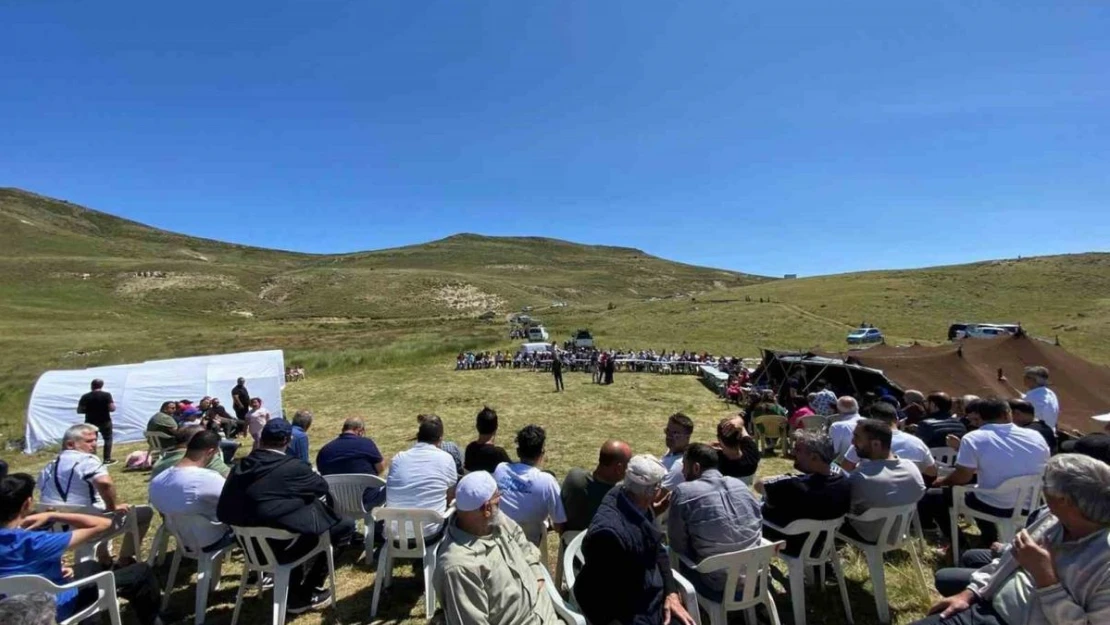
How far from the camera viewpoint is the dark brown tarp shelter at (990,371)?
10.5 m

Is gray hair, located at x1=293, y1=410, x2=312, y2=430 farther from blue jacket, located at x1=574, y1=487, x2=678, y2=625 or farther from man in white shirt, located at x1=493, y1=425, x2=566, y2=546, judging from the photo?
blue jacket, located at x1=574, y1=487, x2=678, y2=625

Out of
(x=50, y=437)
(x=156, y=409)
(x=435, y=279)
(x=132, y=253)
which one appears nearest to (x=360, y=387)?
(x=156, y=409)

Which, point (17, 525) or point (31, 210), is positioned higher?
point (31, 210)

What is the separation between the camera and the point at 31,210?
470ft

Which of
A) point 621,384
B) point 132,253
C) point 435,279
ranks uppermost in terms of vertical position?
point 132,253

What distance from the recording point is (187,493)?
161 inches

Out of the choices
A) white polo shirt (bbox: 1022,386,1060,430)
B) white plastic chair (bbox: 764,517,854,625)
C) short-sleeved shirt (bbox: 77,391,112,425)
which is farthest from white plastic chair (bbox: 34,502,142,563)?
white polo shirt (bbox: 1022,386,1060,430)

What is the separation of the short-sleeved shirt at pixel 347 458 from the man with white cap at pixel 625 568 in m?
3.25

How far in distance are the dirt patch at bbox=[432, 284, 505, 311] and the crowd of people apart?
80.6 meters

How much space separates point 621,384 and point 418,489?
16.7 meters

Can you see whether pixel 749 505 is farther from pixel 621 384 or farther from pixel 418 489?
pixel 621 384

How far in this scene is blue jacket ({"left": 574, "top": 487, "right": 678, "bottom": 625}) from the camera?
2.87m

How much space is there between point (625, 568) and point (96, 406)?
11.5 meters

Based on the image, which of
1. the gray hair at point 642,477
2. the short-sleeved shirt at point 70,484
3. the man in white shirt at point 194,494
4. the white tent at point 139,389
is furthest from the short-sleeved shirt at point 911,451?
the white tent at point 139,389
